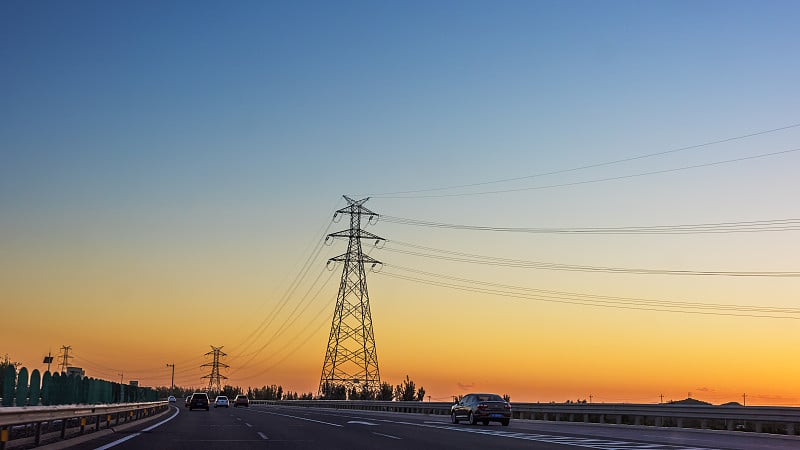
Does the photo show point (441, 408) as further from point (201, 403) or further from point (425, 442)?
point (425, 442)

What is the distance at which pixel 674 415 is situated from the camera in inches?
1364

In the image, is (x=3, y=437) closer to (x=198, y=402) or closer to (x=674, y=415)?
(x=674, y=415)

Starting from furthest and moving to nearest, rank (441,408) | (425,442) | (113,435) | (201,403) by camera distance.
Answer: (201,403) → (441,408) → (113,435) → (425,442)

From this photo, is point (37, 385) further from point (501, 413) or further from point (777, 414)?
point (777, 414)

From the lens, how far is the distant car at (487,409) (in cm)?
3772

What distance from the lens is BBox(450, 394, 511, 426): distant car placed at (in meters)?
37.7

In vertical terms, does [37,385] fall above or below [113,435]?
above

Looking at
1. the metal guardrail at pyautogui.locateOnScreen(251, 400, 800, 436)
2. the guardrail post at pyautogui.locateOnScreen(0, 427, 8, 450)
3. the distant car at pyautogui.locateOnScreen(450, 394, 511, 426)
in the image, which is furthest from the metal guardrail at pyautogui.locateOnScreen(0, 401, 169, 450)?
the metal guardrail at pyautogui.locateOnScreen(251, 400, 800, 436)

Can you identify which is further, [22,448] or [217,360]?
[217,360]

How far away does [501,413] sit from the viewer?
37.7m

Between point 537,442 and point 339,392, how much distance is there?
6422 cm

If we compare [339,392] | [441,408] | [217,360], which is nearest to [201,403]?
[339,392]

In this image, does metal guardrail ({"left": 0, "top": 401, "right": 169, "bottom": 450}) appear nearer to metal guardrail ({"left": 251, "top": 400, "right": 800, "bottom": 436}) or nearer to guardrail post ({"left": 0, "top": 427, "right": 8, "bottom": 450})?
guardrail post ({"left": 0, "top": 427, "right": 8, "bottom": 450})

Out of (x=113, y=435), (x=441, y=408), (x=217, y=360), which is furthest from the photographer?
(x=217, y=360)
